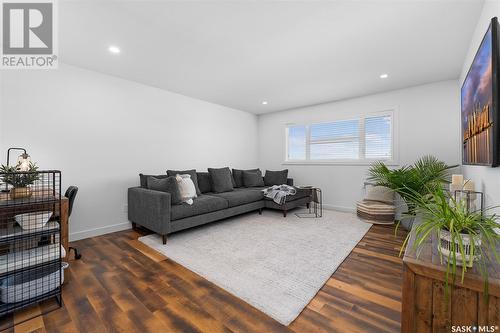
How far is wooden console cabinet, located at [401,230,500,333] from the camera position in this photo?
877 mm

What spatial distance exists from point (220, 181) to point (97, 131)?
214 cm

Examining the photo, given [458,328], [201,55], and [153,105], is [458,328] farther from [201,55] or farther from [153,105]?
[153,105]

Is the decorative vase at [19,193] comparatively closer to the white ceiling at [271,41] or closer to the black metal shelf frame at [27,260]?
the black metal shelf frame at [27,260]

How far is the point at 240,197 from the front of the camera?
152 inches

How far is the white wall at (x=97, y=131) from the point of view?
260cm

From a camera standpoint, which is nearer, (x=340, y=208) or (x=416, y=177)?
(x=416, y=177)

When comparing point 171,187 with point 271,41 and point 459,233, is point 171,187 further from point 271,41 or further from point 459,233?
point 459,233

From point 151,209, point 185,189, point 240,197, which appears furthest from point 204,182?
point 151,209

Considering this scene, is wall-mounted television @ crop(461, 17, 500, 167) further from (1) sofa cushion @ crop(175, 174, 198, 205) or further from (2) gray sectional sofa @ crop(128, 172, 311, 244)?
(1) sofa cushion @ crop(175, 174, 198, 205)

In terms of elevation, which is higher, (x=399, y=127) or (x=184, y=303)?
(x=399, y=127)

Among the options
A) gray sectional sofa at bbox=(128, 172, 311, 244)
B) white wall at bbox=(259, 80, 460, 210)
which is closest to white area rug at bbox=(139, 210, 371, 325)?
gray sectional sofa at bbox=(128, 172, 311, 244)

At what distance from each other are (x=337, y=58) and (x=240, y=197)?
8.47 feet

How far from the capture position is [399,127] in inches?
156

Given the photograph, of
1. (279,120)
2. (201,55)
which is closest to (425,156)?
(279,120)
